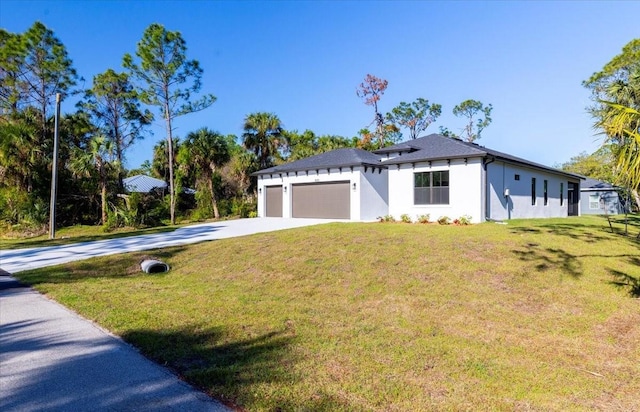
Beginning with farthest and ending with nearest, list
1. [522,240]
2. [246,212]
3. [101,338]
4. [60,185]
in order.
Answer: [246,212]
[60,185]
[522,240]
[101,338]

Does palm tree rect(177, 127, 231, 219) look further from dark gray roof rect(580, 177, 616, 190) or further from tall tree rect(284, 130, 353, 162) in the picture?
dark gray roof rect(580, 177, 616, 190)

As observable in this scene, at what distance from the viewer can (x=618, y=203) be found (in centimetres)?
2981

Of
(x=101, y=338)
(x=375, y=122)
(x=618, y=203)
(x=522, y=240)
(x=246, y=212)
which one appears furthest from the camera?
(x=375, y=122)

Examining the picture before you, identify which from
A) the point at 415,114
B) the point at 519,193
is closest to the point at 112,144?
the point at 519,193

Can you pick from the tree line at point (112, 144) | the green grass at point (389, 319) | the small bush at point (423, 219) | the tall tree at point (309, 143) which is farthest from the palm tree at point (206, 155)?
the green grass at point (389, 319)

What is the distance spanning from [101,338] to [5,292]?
166 inches

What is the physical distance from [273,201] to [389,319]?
18.6 m

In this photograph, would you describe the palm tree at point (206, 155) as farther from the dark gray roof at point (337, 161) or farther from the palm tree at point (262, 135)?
the dark gray roof at point (337, 161)

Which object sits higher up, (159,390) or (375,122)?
(375,122)

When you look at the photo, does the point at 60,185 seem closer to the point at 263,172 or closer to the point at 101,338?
the point at 263,172

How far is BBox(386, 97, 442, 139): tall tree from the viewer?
40.1m

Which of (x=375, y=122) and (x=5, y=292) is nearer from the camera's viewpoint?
(x=5, y=292)

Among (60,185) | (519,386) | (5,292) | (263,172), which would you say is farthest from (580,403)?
(60,185)

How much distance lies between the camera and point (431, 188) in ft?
53.8
